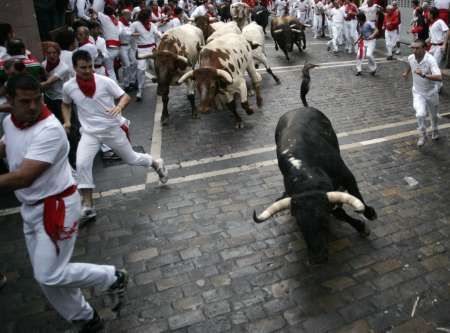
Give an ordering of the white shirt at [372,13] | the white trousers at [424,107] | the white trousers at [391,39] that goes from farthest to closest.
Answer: the white shirt at [372,13] → the white trousers at [391,39] → the white trousers at [424,107]

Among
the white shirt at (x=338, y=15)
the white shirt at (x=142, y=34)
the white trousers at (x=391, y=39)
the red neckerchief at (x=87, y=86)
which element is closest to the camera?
the red neckerchief at (x=87, y=86)

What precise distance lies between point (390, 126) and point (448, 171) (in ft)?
7.58

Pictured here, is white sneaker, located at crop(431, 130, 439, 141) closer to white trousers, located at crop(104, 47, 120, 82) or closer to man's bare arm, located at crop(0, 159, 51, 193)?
man's bare arm, located at crop(0, 159, 51, 193)

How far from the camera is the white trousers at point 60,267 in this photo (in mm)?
3535

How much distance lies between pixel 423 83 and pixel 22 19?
8.81 m

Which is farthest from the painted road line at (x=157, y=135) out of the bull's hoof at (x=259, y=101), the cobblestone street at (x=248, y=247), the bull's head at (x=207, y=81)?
the bull's hoof at (x=259, y=101)

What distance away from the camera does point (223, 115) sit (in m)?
10.5

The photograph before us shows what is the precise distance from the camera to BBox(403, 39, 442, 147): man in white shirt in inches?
299

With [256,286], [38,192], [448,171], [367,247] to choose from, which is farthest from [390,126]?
[38,192]

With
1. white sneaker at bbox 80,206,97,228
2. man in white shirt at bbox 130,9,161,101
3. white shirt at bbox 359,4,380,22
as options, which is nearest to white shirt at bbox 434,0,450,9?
white shirt at bbox 359,4,380,22

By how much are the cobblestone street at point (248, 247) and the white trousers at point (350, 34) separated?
8778 millimetres

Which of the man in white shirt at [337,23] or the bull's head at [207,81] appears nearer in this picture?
the bull's head at [207,81]

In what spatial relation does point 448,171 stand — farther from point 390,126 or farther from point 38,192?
point 38,192

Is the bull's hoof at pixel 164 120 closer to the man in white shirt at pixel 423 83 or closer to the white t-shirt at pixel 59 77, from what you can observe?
the white t-shirt at pixel 59 77
